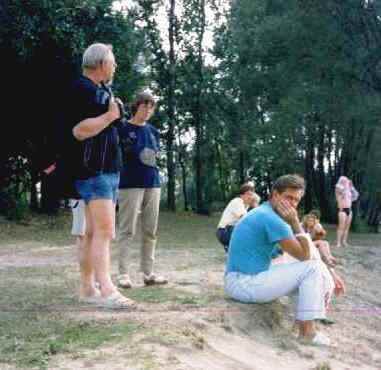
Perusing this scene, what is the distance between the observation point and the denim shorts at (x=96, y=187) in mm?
4641

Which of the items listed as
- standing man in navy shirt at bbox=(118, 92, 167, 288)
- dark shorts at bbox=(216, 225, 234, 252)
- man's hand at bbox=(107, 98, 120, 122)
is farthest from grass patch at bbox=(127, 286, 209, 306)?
dark shorts at bbox=(216, 225, 234, 252)

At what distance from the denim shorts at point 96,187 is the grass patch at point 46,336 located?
35.7 inches

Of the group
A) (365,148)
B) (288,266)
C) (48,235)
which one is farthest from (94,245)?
(365,148)

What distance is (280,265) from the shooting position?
17.3 ft

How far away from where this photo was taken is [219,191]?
38312 millimetres

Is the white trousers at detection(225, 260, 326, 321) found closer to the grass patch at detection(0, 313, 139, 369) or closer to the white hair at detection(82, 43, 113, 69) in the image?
the grass patch at detection(0, 313, 139, 369)

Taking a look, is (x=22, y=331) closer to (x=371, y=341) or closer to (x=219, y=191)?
(x=371, y=341)

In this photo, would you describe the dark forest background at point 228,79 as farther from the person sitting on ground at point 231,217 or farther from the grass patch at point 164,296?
the grass patch at point 164,296

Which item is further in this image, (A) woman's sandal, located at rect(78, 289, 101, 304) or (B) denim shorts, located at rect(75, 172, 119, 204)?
(A) woman's sandal, located at rect(78, 289, 101, 304)

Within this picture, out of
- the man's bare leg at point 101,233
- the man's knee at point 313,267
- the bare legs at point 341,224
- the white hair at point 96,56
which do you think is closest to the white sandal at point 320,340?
the man's knee at point 313,267

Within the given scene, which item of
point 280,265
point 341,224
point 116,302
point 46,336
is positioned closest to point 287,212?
point 280,265

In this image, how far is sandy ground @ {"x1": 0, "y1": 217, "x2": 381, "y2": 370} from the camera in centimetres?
373

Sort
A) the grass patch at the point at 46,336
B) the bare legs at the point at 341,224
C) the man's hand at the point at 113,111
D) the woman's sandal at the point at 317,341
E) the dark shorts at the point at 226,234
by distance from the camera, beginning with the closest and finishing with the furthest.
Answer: the grass patch at the point at 46,336, the man's hand at the point at 113,111, the woman's sandal at the point at 317,341, the dark shorts at the point at 226,234, the bare legs at the point at 341,224

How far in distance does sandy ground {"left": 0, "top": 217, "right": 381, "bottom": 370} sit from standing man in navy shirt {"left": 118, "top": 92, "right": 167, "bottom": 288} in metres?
0.78
